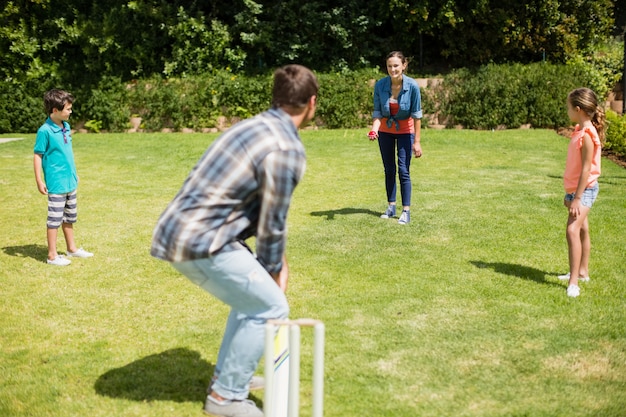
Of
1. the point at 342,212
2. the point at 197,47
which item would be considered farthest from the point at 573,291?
the point at 197,47

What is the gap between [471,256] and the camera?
22.9 ft

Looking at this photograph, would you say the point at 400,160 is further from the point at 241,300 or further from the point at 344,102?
the point at 344,102

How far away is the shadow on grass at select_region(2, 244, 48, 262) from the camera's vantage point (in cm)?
714

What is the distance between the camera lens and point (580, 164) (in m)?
5.64

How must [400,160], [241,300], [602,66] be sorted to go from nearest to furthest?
[241,300] < [400,160] < [602,66]

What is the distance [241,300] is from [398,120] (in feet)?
17.1

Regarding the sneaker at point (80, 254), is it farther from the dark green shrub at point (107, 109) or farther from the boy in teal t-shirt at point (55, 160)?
the dark green shrub at point (107, 109)

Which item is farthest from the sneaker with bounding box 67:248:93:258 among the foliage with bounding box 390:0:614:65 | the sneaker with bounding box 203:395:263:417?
the foliage with bounding box 390:0:614:65

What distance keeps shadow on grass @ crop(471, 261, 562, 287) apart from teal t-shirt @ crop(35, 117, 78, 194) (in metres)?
4.04

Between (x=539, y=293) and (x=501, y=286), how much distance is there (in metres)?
0.33

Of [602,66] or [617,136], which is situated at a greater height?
[602,66]

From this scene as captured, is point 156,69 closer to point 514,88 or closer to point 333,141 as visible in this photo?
point 333,141

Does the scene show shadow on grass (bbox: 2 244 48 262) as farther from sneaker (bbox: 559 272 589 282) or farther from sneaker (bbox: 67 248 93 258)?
sneaker (bbox: 559 272 589 282)

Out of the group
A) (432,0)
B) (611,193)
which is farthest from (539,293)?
(432,0)
